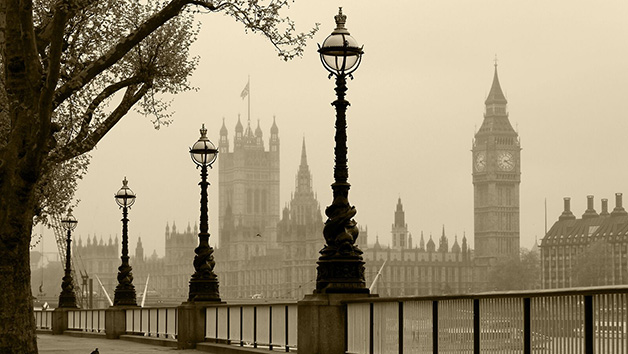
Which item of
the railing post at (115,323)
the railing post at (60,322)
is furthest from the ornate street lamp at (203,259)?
the railing post at (60,322)

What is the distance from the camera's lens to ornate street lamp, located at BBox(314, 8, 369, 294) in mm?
17516

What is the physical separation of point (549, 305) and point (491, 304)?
4.58ft

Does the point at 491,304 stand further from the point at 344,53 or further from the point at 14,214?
the point at 14,214

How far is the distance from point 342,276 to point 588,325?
24.1 ft

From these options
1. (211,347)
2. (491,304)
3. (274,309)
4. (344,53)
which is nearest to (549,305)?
(491,304)

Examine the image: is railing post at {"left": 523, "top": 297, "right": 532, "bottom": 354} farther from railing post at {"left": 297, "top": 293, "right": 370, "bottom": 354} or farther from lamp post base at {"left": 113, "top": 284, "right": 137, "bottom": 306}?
lamp post base at {"left": 113, "top": 284, "right": 137, "bottom": 306}

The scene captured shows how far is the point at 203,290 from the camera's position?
2786cm

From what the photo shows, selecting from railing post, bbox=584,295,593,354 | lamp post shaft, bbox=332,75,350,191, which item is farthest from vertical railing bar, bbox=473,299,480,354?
lamp post shaft, bbox=332,75,350,191

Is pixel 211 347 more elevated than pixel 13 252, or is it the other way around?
pixel 13 252

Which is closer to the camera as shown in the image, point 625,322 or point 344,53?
point 625,322

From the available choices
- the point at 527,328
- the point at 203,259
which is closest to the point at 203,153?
the point at 203,259

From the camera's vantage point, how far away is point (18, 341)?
1798 centimetres

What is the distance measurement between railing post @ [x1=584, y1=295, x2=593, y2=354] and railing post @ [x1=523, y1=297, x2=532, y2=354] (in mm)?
1266

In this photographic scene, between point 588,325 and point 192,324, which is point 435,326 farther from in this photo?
point 192,324
